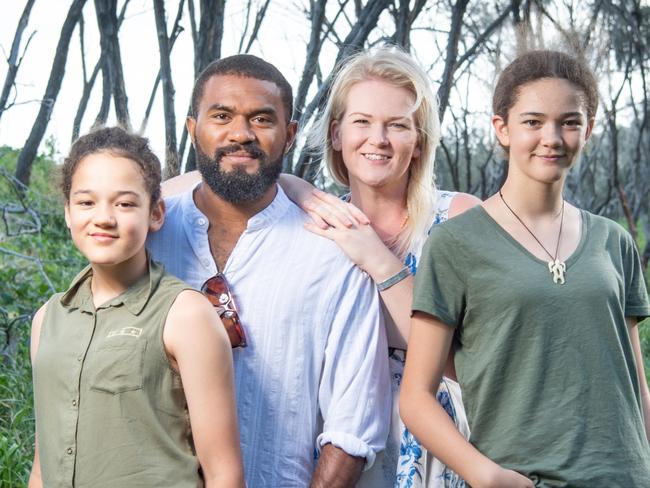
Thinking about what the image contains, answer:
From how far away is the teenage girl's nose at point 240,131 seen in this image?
2894mm

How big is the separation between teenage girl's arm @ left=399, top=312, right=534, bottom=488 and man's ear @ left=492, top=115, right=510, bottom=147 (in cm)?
53

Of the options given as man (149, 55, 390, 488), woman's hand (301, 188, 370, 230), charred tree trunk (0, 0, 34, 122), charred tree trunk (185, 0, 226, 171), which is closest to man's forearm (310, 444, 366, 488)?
man (149, 55, 390, 488)

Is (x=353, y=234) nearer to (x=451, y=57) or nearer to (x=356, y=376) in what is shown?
(x=356, y=376)

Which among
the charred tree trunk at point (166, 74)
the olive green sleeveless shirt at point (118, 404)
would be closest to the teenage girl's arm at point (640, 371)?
the olive green sleeveless shirt at point (118, 404)

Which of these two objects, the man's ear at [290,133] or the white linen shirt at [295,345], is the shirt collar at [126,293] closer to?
the white linen shirt at [295,345]

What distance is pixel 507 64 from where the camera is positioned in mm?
2693

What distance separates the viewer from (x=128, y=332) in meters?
2.33

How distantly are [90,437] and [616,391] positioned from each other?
133cm

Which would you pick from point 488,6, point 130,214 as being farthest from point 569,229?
point 488,6

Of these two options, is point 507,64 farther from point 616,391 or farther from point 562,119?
point 616,391

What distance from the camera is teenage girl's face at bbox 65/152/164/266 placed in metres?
2.34

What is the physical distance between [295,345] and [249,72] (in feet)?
2.95

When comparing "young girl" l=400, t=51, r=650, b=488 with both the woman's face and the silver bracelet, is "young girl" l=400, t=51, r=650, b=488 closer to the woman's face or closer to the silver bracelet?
the silver bracelet

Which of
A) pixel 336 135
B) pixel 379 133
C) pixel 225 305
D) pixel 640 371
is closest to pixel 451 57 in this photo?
pixel 336 135
